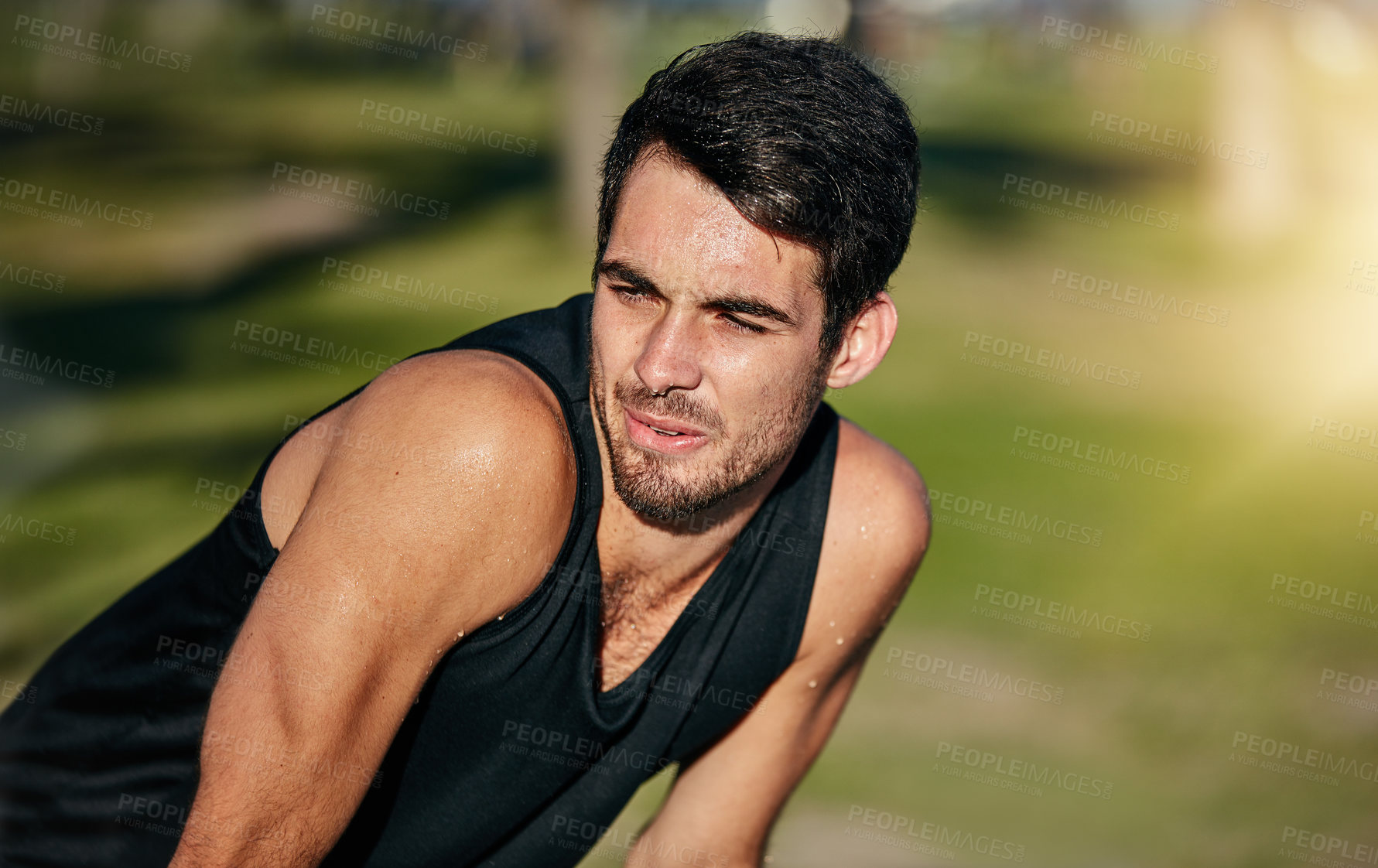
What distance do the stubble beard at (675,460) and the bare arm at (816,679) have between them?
539 millimetres

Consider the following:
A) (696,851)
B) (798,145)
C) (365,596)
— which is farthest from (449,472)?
(696,851)

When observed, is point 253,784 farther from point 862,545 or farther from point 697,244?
point 862,545

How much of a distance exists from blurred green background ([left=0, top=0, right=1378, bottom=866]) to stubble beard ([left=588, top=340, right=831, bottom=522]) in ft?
8.93

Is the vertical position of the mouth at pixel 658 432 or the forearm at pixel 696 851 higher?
the mouth at pixel 658 432

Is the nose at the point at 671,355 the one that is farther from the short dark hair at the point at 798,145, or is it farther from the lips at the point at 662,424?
the short dark hair at the point at 798,145

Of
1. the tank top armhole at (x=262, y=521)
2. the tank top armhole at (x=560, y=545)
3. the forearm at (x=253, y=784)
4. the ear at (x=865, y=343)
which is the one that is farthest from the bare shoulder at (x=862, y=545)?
the forearm at (x=253, y=784)

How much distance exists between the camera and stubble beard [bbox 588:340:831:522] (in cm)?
245

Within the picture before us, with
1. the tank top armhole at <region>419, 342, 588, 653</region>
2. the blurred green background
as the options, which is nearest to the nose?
the tank top armhole at <region>419, 342, 588, 653</region>

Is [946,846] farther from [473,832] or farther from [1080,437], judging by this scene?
[1080,437]

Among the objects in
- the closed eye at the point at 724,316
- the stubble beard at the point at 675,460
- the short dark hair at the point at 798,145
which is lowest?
the stubble beard at the point at 675,460

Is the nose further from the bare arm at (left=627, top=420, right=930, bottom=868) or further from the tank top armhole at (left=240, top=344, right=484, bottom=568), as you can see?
the bare arm at (left=627, top=420, right=930, bottom=868)

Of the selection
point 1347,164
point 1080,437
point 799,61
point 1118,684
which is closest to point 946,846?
point 1118,684

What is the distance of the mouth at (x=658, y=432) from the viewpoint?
2.45 metres

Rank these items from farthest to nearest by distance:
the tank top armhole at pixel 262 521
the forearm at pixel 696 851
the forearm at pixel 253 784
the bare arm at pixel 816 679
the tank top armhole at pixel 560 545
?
the forearm at pixel 696 851 < the bare arm at pixel 816 679 < the tank top armhole at pixel 262 521 < the tank top armhole at pixel 560 545 < the forearm at pixel 253 784
